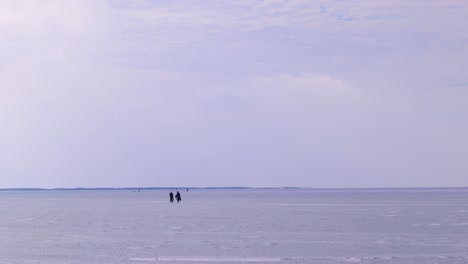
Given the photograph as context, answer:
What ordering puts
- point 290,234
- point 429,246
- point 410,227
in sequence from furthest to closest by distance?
point 410,227, point 290,234, point 429,246

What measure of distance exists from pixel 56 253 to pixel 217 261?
5841mm

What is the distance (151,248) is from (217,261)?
4.68 metres

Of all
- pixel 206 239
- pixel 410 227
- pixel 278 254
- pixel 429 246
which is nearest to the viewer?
pixel 278 254

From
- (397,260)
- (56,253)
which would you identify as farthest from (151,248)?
(397,260)

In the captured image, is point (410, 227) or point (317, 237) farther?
point (410, 227)

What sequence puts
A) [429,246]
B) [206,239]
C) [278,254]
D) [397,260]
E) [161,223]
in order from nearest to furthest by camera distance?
[397,260], [278,254], [429,246], [206,239], [161,223]

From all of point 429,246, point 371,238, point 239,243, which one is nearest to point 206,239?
point 239,243

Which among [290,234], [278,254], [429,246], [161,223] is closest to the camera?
[278,254]

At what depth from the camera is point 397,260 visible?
22578mm

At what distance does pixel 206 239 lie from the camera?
98.3 ft

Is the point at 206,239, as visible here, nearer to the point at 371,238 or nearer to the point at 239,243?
the point at 239,243

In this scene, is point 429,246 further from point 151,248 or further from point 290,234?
point 151,248

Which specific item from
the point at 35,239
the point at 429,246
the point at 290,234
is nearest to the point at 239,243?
the point at 290,234

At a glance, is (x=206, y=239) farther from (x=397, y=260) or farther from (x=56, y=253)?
(x=397, y=260)
